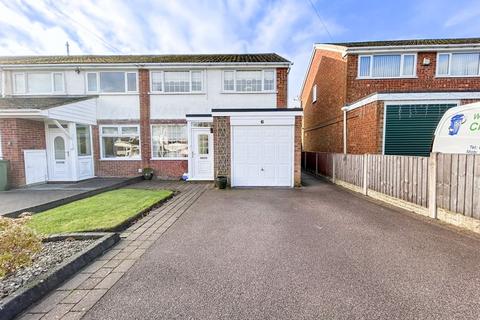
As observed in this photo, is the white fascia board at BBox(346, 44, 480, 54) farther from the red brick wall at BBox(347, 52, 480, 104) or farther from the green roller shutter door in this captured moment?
the green roller shutter door

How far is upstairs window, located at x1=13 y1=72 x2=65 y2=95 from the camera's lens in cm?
1198

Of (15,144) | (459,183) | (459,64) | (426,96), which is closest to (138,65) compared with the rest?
(15,144)

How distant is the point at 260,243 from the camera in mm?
4121

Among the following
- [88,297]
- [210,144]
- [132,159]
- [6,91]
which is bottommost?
[88,297]

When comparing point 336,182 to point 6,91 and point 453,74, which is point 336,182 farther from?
point 6,91

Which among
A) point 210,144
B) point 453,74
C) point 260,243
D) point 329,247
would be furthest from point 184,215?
point 453,74

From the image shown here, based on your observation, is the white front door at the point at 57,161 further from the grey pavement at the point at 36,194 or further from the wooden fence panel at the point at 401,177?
the wooden fence panel at the point at 401,177

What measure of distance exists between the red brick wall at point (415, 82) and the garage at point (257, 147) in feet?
15.6

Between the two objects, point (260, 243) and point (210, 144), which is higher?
point (210, 144)

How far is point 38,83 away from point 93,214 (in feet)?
36.5

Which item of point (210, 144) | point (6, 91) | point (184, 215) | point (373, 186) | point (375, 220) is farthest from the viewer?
point (6, 91)

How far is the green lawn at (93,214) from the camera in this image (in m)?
4.71

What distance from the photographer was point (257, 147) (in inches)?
380

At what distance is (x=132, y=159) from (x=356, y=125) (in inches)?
454
